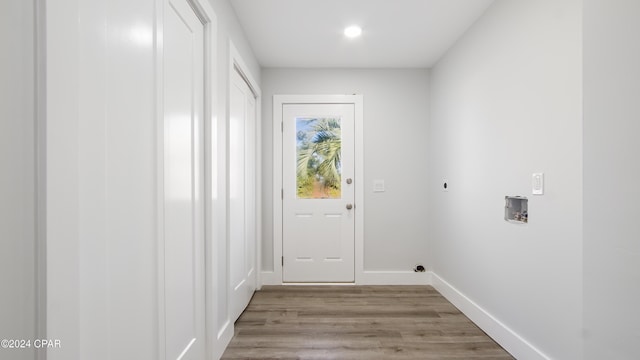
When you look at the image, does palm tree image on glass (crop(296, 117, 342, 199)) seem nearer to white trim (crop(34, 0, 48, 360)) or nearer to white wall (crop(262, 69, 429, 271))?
white wall (crop(262, 69, 429, 271))

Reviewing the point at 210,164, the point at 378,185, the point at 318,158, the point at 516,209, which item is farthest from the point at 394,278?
the point at 210,164

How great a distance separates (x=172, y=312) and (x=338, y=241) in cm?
231

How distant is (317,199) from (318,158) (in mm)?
471

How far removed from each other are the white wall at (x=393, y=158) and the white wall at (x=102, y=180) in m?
2.59

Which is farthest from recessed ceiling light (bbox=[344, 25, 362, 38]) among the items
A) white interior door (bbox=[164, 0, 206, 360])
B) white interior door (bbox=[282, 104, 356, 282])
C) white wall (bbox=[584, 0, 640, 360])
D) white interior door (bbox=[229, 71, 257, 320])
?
white wall (bbox=[584, 0, 640, 360])

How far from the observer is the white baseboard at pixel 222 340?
1851 millimetres


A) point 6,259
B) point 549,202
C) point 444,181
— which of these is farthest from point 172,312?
point 444,181

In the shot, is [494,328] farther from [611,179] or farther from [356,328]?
[611,179]

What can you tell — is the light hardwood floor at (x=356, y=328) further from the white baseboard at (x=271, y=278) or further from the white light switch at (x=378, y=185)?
the white light switch at (x=378, y=185)

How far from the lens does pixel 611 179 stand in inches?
36.1

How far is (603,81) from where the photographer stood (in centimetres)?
93


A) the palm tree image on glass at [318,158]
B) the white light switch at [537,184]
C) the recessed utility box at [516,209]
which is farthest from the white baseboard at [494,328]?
the palm tree image on glass at [318,158]

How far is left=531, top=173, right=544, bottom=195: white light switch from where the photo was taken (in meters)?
1.77

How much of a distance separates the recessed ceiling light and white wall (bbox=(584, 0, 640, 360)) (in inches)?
74.1
